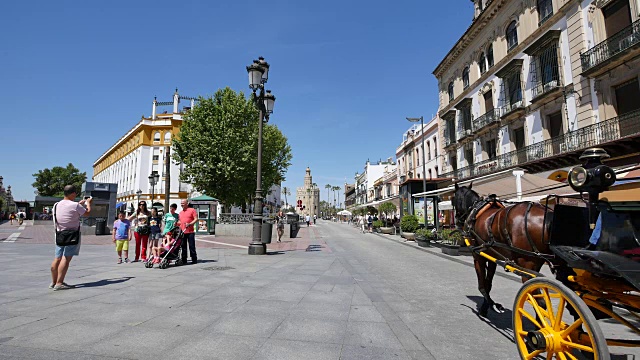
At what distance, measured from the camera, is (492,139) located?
2352 centimetres

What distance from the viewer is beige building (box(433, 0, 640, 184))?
45.0 ft

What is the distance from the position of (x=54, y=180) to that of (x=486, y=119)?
8762 cm

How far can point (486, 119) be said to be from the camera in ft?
77.6

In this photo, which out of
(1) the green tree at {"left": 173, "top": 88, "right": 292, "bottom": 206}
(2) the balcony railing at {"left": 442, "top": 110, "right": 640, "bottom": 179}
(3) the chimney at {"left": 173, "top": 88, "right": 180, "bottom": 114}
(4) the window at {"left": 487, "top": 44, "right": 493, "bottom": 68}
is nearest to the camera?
(2) the balcony railing at {"left": 442, "top": 110, "right": 640, "bottom": 179}

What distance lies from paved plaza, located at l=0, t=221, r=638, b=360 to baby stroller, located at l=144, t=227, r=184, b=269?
812mm

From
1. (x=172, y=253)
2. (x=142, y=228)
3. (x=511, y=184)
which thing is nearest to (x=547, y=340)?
(x=172, y=253)

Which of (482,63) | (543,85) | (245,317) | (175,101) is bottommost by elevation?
(245,317)

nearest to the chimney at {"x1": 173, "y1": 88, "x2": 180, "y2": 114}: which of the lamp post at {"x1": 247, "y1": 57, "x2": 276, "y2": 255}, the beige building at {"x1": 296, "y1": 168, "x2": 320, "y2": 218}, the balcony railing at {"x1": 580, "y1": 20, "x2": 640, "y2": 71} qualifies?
the lamp post at {"x1": 247, "y1": 57, "x2": 276, "y2": 255}

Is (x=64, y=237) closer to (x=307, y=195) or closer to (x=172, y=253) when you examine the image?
(x=172, y=253)

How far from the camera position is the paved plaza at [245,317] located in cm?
325

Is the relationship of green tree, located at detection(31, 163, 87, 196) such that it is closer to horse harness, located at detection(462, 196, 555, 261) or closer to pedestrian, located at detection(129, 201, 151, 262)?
pedestrian, located at detection(129, 201, 151, 262)

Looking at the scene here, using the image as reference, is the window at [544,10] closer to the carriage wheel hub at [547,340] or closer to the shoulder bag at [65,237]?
the carriage wheel hub at [547,340]

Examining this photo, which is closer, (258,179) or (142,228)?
(142,228)

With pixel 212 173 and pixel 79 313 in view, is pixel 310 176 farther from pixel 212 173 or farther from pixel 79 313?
pixel 79 313
